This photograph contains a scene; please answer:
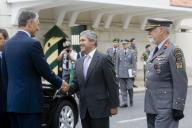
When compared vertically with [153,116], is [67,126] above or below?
below

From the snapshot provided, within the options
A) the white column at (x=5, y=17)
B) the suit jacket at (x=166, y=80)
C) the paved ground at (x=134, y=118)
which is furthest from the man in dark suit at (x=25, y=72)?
the white column at (x=5, y=17)

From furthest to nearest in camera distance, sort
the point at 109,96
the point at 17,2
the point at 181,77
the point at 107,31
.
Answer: the point at 107,31 < the point at 17,2 < the point at 109,96 < the point at 181,77

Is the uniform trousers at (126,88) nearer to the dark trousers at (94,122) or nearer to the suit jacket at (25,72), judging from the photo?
the dark trousers at (94,122)

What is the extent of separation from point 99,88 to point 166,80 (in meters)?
0.79

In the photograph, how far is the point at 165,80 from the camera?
19.4ft

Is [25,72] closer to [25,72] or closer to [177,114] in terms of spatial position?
[25,72]

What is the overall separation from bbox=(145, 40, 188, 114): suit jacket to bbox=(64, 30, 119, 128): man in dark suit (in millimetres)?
433

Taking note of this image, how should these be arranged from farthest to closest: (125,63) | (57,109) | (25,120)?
(125,63) → (57,109) → (25,120)

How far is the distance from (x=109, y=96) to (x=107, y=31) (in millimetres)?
17258

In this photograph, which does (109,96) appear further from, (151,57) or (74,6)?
(74,6)

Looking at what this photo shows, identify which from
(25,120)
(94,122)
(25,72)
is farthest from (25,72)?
(94,122)

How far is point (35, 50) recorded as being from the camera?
19.5 feet

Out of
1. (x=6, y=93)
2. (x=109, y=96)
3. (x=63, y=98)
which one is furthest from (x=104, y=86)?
(x=63, y=98)

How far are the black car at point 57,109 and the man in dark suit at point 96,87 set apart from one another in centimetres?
222
